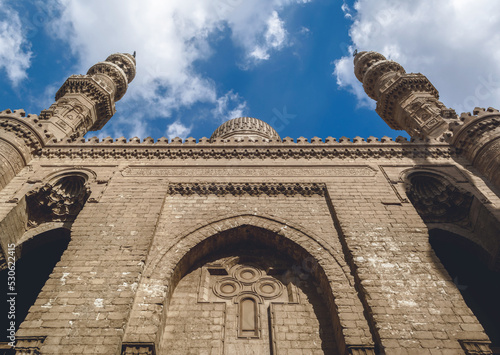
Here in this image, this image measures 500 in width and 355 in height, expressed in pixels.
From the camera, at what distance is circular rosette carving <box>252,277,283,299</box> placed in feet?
21.4

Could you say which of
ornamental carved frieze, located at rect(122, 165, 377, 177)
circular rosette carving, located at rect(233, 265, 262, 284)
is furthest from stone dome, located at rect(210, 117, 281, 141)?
circular rosette carving, located at rect(233, 265, 262, 284)

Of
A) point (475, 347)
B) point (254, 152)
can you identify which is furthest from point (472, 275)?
point (254, 152)

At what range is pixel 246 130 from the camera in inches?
633

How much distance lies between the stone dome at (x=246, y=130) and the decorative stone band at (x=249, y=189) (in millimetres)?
7817

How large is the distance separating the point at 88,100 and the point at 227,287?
422 inches

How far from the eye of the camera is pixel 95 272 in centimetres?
570

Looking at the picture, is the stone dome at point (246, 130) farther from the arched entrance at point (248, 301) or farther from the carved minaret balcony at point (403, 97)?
the arched entrance at point (248, 301)

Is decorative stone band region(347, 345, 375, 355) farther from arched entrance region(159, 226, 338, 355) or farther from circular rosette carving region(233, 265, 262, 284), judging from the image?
circular rosette carving region(233, 265, 262, 284)

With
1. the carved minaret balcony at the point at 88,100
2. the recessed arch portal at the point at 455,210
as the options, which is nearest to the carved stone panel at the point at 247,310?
the recessed arch portal at the point at 455,210

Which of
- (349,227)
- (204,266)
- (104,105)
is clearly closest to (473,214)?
(349,227)

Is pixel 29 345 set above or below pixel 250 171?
below

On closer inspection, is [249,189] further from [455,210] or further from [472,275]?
[472,275]

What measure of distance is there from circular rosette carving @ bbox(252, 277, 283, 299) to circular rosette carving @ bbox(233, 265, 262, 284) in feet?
0.47

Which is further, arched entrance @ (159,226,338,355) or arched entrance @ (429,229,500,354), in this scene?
arched entrance @ (429,229,500,354)
